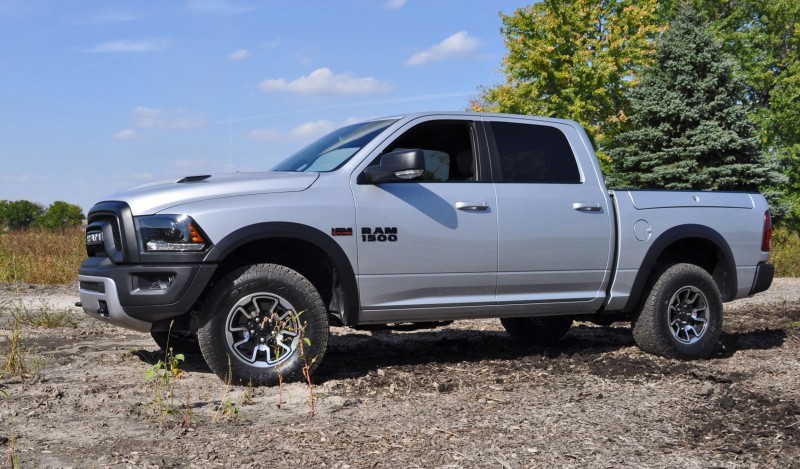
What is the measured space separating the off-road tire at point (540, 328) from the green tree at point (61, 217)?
14493mm

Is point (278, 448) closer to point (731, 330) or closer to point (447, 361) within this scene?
point (447, 361)

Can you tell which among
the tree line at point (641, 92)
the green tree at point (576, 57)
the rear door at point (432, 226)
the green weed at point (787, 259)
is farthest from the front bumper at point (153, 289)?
the green tree at point (576, 57)

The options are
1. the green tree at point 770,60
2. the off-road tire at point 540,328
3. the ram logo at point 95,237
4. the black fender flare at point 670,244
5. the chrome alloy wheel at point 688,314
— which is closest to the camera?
the ram logo at point 95,237

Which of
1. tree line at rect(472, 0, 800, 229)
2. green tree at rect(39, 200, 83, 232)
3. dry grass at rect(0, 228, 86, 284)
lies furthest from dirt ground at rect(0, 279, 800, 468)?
tree line at rect(472, 0, 800, 229)

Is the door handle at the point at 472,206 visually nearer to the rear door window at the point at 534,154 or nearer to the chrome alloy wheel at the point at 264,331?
the rear door window at the point at 534,154

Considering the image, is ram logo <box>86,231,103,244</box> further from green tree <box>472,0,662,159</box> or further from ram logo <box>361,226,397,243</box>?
green tree <box>472,0,662,159</box>

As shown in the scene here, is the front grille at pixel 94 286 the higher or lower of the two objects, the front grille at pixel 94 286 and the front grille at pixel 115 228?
the lower

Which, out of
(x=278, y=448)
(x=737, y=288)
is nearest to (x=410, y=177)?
(x=278, y=448)

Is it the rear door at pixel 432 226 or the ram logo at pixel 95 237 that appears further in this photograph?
the rear door at pixel 432 226

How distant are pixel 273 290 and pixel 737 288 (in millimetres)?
4435

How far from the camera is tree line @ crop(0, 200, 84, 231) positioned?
2033 centimetres

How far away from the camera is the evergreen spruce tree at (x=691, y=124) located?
86.8ft

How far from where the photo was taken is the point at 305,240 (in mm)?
5719

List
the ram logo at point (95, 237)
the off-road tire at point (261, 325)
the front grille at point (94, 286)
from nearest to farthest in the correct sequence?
the off-road tire at point (261, 325), the front grille at point (94, 286), the ram logo at point (95, 237)
